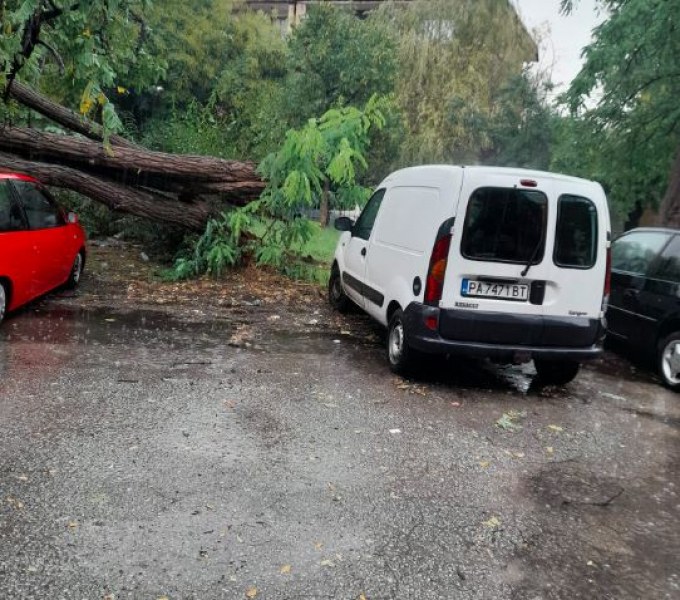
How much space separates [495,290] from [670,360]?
8.18ft

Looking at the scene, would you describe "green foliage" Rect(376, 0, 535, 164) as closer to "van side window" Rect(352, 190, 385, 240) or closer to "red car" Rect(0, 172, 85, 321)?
→ "van side window" Rect(352, 190, 385, 240)

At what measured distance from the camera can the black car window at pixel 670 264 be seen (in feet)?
22.9

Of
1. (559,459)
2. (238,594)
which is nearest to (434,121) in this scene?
(559,459)

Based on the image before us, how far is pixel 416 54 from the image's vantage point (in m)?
26.8

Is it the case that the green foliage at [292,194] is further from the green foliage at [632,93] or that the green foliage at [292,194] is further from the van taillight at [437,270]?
the green foliage at [632,93]

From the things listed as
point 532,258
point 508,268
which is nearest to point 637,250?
point 532,258

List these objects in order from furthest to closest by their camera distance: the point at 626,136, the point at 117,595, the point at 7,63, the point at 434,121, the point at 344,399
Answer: the point at 434,121 < the point at 626,136 < the point at 7,63 < the point at 344,399 < the point at 117,595

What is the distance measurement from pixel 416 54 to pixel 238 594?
87.7 feet

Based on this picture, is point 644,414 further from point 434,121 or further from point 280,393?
point 434,121

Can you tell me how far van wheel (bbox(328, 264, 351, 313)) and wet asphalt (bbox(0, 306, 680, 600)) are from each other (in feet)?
8.03

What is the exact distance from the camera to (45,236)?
26.1ft

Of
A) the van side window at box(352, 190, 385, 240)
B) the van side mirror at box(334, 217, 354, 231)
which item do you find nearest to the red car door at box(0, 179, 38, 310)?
the van side mirror at box(334, 217, 354, 231)

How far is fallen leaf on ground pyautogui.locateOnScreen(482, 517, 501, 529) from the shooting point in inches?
143

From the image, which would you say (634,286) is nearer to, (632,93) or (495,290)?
(495,290)
